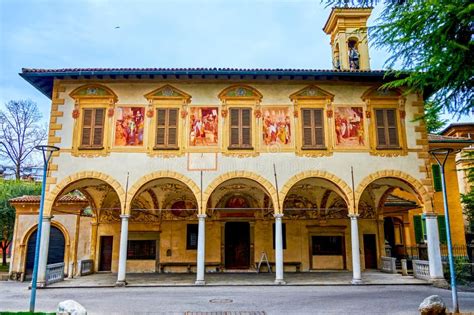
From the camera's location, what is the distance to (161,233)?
18.9 meters

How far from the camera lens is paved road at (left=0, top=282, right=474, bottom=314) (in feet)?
33.7

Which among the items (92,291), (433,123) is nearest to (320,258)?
(92,291)

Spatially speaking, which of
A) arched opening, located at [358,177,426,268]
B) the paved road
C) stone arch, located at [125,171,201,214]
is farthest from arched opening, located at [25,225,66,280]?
arched opening, located at [358,177,426,268]

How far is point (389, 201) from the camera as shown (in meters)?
19.7

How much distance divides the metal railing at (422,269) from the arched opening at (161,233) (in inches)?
393

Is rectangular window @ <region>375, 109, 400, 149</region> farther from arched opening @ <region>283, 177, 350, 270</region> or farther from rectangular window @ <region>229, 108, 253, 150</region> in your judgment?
rectangular window @ <region>229, 108, 253, 150</region>

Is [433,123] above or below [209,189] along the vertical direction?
above

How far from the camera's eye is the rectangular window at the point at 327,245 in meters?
18.9

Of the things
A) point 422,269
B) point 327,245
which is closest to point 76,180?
point 327,245

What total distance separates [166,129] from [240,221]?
244 inches

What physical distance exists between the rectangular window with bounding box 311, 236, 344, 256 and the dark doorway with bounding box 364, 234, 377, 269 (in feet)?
4.16

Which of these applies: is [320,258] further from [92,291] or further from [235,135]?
[92,291]

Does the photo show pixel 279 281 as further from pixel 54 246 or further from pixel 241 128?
pixel 54 246

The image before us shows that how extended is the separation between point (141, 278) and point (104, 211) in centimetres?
439
